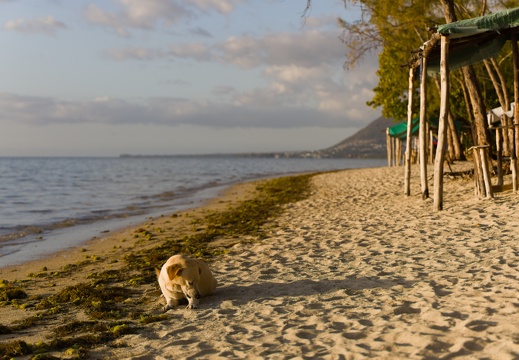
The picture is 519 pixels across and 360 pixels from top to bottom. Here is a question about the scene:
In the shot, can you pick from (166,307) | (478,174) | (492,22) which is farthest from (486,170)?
(166,307)

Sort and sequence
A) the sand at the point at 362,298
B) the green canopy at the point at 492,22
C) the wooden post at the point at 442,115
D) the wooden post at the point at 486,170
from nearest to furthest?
the sand at the point at 362,298
the green canopy at the point at 492,22
the wooden post at the point at 442,115
the wooden post at the point at 486,170

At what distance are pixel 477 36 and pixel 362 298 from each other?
873cm

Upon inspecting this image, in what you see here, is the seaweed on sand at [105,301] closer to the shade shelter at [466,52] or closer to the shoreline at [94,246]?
the shoreline at [94,246]

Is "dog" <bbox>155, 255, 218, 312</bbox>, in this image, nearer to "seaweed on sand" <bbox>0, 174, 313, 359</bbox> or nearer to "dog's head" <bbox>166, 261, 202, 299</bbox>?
"dog's head" <bbox>166, 261, 202, 299</bbox>

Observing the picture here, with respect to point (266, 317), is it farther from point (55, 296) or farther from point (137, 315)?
point (55, 296)

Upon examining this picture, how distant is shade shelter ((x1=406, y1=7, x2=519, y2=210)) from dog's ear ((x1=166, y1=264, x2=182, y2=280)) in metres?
7.35

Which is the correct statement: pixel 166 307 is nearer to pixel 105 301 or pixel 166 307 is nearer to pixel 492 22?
pixel 105 301

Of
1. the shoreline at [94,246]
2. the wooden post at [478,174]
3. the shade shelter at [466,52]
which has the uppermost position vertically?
the shade shelter at [466,52]

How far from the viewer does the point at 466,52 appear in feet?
44.5

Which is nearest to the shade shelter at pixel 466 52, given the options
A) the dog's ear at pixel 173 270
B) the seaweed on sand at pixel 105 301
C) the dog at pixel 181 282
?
the seaweed on sand at pixel 105 301

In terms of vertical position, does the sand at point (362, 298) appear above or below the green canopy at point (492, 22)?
below

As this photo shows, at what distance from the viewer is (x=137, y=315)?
6219 millimetres

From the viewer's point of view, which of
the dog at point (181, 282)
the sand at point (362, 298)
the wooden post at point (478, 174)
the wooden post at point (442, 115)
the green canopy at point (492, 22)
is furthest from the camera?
the wooden post at point (478, 174)

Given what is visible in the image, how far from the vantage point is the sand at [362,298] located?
4.70 meters
